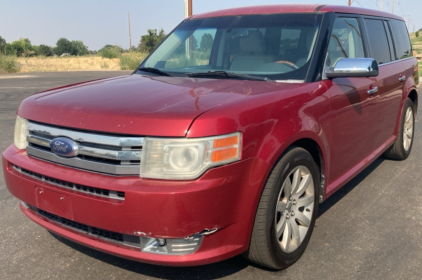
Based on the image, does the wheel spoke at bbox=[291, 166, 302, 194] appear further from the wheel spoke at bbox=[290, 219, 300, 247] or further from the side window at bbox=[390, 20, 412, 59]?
the side window at bbox=[390, 20, 412, 59]

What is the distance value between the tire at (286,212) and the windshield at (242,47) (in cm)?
75

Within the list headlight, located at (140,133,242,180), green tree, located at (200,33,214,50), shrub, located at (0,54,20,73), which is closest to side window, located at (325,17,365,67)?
green tree, located at (200,33,214,50)

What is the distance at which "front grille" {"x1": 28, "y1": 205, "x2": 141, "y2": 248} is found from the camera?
2320mm

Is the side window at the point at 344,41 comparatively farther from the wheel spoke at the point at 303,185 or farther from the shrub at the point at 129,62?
the shrub at the point at 129,62

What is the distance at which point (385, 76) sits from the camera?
4176mm

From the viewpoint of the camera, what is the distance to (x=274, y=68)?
10.7ft

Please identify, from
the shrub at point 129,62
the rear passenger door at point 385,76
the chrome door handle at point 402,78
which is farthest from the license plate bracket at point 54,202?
the shrub at point 129,62

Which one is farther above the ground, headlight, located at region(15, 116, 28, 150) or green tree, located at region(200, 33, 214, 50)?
green tree, located at region(200, 33, 214, 50)

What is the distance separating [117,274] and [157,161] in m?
1.00

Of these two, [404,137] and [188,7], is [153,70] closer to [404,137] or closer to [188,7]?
[404,137]

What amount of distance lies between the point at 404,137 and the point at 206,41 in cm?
300

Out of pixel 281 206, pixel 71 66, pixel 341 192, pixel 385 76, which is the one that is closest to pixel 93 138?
pixel 281 206

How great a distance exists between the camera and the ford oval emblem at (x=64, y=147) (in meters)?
2.37

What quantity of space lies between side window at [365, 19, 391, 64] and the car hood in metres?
1.82
